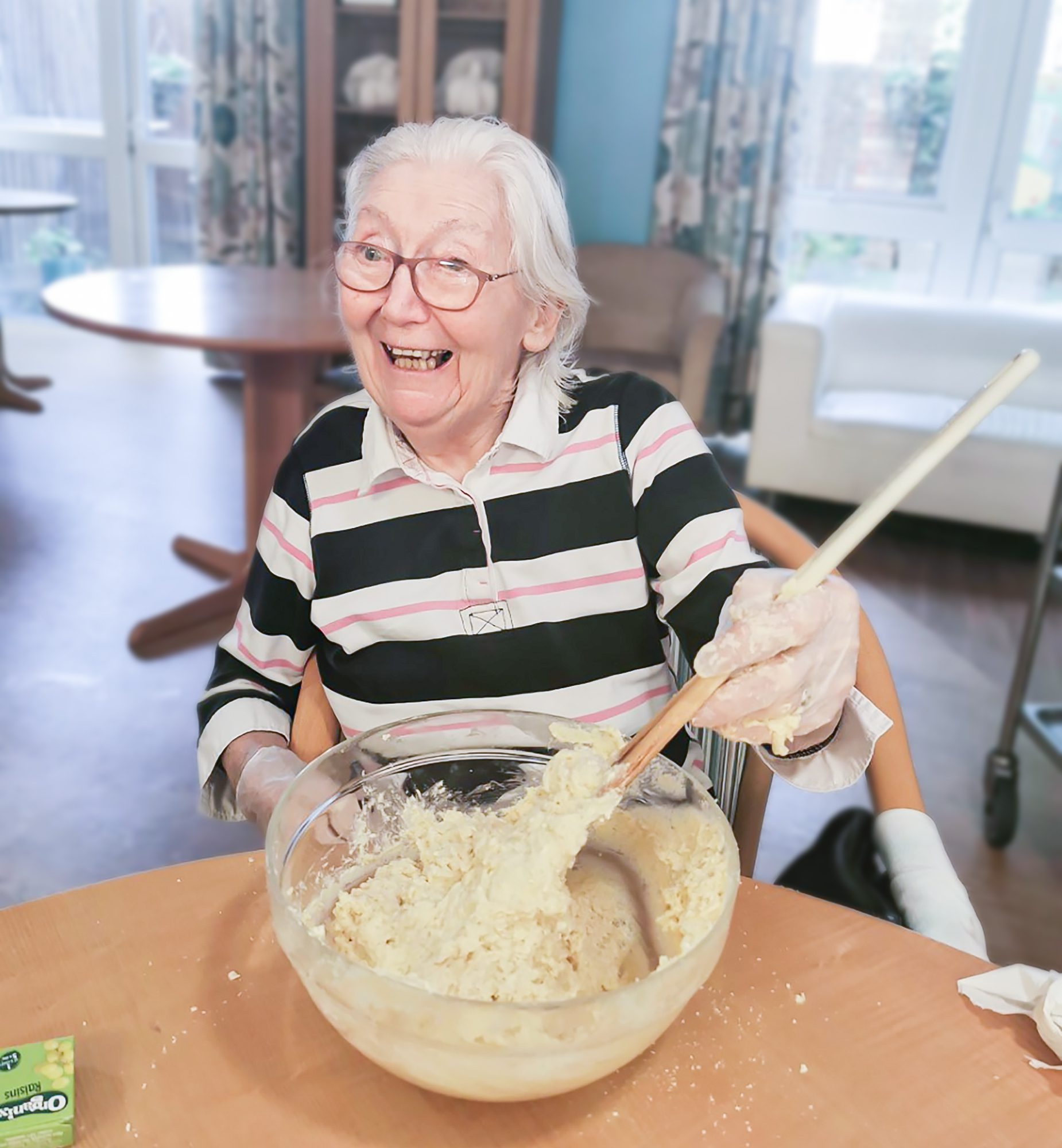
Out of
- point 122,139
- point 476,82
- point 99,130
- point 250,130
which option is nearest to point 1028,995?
point 476,82

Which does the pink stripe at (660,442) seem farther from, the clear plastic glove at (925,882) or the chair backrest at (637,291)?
the chair backrest at (637,291)

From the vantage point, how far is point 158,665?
2.82m

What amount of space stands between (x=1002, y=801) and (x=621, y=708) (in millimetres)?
1417

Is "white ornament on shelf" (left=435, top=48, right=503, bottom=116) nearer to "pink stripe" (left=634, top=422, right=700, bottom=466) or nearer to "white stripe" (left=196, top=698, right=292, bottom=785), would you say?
"pink stripe" (left=634, top=422, right=700, bottom=466)

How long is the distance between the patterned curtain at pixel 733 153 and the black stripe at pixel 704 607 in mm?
3415

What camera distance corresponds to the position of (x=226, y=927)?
813mm

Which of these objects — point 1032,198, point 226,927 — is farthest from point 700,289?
point 226,927

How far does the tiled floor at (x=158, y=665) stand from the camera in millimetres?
2145

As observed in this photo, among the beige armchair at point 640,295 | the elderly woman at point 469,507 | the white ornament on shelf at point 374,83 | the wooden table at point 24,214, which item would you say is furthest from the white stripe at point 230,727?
the wooden table at point 24,214

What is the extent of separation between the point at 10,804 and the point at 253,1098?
1792 millimetres

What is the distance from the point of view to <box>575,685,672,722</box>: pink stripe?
1.18 metres

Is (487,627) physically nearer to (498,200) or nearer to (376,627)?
(376,627)

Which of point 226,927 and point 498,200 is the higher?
point 498,200

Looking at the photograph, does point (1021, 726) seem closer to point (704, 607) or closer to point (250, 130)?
point (704, 607)
